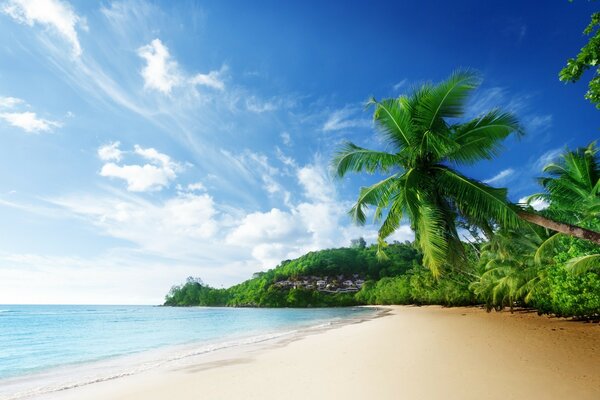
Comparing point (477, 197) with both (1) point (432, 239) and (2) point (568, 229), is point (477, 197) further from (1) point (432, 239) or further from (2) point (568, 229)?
(2) point (568, 229)

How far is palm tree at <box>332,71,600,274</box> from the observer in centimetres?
757

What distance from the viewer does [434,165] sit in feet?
27.8

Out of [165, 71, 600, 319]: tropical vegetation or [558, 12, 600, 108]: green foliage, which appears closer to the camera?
[558, 12, 600, 108]: green foliage

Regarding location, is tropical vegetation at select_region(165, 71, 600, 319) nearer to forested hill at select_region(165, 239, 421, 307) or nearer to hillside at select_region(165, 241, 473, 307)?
hillside at select_region(165, 241, 473, 307)

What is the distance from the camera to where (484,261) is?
31.6 m

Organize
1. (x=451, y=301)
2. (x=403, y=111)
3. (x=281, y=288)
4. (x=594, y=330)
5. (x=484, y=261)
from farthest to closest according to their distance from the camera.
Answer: (x=281, y=288) < (x=451, y=301) < (x=484, y=261) < (x=594, y=330) < (x=403, y=111)

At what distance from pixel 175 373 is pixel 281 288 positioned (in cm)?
9885

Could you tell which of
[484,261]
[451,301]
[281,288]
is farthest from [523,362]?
[281,288]

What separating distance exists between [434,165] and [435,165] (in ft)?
0.08

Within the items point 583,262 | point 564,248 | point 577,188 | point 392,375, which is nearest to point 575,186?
point 577,188

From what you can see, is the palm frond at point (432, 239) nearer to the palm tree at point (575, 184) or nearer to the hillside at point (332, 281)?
the palm tree at point (575, 184)

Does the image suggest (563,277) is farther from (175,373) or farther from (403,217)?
(175,373)

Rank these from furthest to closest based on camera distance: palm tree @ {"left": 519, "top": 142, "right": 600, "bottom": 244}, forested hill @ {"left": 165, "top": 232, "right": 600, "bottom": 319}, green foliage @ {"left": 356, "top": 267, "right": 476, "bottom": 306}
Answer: green foliage @ {"left": 356, "top": 267, "right": 476, "bottom": 306} → forested hill @ {"left": 165, "top": 232, "right": 600, "bottom": 319} → palm tree @ {"left": 519, "top": 142, "right": 600, "bottom": 244}

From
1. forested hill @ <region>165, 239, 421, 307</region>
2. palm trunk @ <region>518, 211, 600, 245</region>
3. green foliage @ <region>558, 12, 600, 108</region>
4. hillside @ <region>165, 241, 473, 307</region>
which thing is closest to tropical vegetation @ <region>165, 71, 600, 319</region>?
palm trunk @ <region>518, 211, 600, 245</region>
